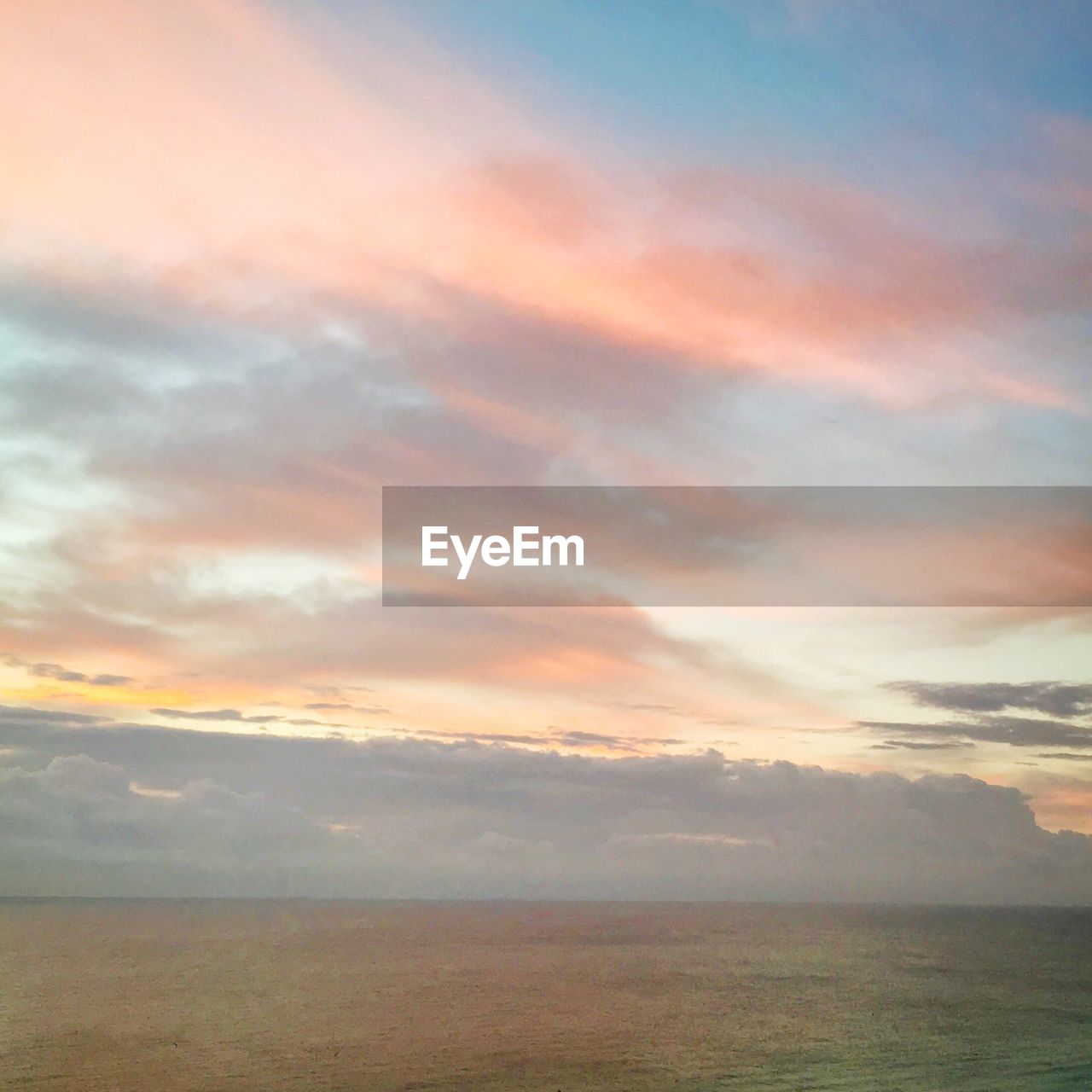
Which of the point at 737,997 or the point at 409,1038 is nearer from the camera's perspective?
the point at 409,1038

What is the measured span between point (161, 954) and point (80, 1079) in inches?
4534

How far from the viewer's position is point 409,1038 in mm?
87875

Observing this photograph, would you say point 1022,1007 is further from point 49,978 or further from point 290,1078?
point 49,978

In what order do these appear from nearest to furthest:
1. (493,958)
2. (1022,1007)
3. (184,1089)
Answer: (184,1089) → (1022,1007) → (493,958)

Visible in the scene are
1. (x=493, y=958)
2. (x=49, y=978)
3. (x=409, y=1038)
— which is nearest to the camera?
(x=409, y=1038)

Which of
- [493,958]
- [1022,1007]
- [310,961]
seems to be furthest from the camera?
Result: [493,958]

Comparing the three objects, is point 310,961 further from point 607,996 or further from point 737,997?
point 737,997

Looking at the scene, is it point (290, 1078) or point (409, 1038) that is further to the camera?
point (409, 1038)

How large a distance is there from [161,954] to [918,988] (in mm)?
127949

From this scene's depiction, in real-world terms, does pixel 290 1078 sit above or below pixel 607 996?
above

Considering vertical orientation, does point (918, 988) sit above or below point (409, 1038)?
below

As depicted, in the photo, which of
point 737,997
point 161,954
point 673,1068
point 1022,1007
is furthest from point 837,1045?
point 161,954

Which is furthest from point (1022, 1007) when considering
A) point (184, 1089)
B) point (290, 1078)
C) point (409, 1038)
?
point (184, 1089)

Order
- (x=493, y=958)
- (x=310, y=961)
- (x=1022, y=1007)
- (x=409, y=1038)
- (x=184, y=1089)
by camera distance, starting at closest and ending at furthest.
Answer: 1. (x=184, y=1089)
2. (x=409, y=1038)
3. (x=1022, y=1007)
4. (x=310, y=961)
5. (x=493, y=958)
